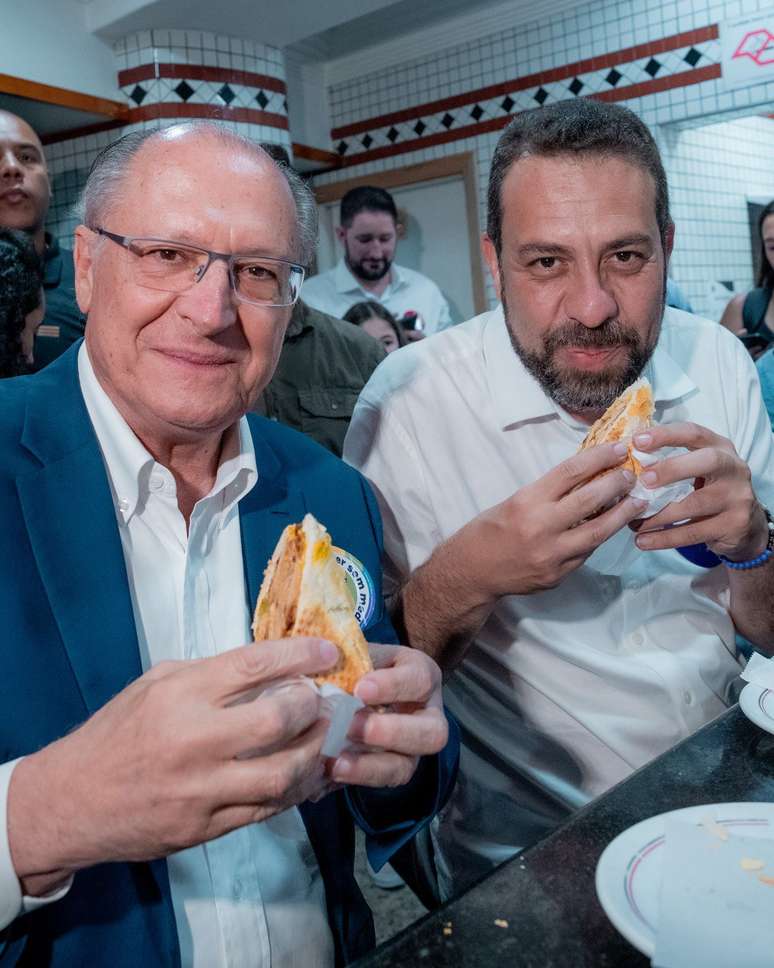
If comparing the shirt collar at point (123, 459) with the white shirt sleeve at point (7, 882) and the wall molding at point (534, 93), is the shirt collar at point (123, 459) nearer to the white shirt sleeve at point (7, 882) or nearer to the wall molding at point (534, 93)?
the white shirt sleeve at point (7, 882)

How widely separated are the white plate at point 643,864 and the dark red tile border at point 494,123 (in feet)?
16.0

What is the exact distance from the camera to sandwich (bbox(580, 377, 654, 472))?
146 cm

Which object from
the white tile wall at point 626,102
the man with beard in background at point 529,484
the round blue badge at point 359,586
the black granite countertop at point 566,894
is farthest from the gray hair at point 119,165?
the white tile wall at point 626,102

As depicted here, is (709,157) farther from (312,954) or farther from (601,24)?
(312,954)

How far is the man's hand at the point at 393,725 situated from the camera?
3.32ft

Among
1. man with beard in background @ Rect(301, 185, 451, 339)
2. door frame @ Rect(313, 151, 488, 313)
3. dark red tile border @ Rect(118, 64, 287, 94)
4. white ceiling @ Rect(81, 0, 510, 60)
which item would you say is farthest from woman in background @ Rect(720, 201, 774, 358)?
dark red tile border @ Rect(118, 64, 287, 94)

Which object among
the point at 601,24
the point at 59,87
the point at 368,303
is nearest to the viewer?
the point at 368,303

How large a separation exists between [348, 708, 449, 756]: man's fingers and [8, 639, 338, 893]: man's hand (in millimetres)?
95

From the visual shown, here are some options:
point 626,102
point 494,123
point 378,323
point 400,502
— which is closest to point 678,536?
→ point 400,502

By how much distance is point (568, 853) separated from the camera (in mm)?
984

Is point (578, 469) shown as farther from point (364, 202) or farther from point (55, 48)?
point (55, 48)

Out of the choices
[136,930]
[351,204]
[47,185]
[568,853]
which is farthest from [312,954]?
[351,204]

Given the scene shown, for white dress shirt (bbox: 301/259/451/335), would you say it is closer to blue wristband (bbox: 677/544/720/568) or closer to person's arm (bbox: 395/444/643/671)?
blue wristband (bbox: 677/544/720/568)

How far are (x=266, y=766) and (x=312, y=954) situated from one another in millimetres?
611
